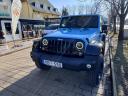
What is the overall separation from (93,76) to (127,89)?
1.01 meters

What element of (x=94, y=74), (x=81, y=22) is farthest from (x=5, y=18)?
(x=94, y=74)

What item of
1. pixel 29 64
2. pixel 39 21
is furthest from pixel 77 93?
pixel 39 21

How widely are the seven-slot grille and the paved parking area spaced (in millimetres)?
979

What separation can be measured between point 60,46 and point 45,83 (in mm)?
1236

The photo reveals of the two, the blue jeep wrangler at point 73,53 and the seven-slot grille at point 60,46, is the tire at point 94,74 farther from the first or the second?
the seven-slot grille at point 60,46

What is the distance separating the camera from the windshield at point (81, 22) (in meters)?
5.57

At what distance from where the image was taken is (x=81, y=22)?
18.7 feet

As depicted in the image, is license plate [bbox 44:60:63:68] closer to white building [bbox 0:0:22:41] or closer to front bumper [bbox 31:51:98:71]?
front bumper [bbox 31:51:98:71]

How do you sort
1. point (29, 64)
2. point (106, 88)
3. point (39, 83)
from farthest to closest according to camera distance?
point (29, 64), point (39, 83), point (106, 88)

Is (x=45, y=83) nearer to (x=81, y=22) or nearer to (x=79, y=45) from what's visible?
(x=79, y=45)

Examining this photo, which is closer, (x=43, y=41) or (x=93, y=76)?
(x=93, y=76)

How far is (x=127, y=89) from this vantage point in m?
4.17

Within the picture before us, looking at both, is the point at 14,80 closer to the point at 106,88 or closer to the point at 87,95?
the point at 87,95

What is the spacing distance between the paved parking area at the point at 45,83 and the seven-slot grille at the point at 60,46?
98cm
